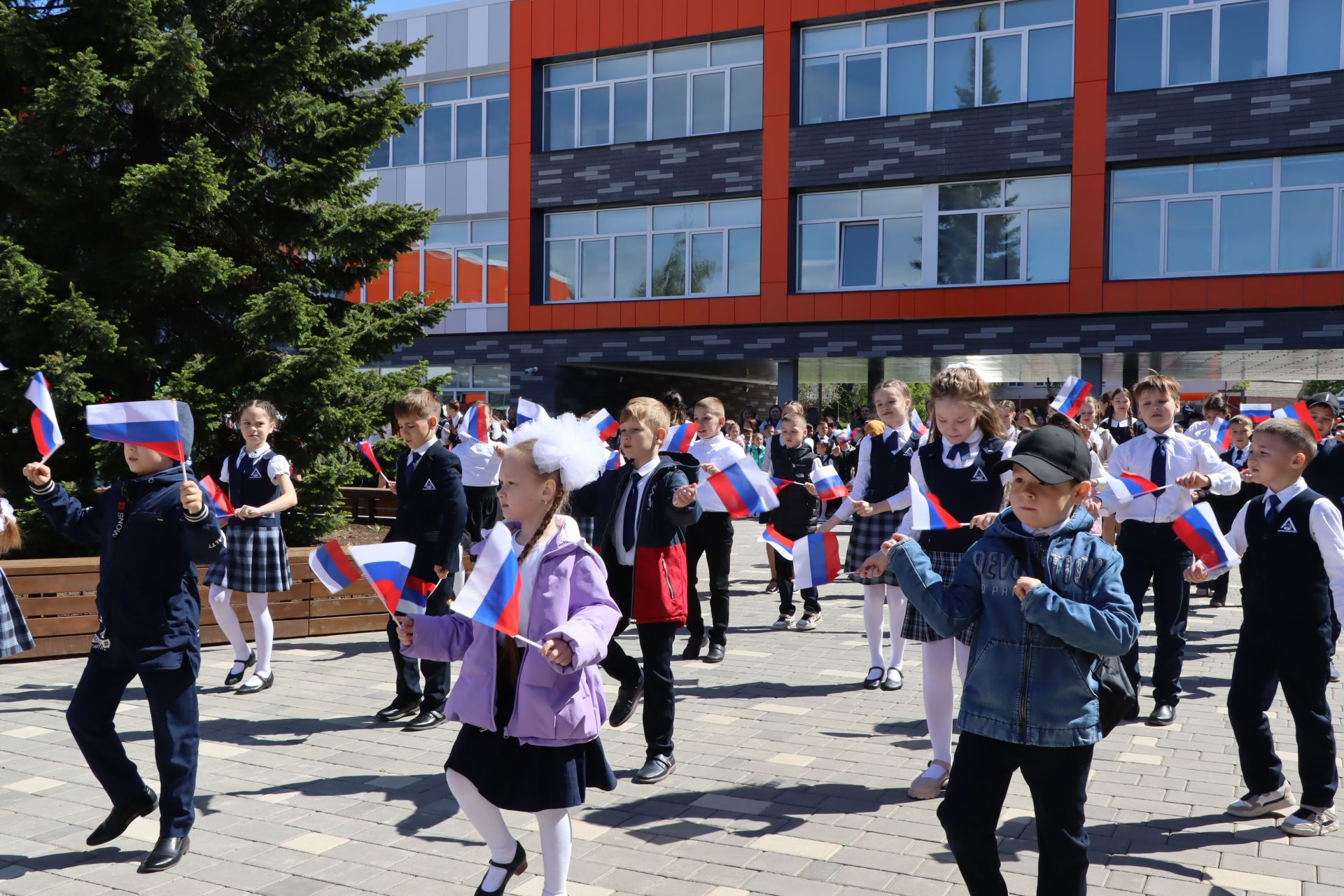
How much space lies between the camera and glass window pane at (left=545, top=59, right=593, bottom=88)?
88.6ft

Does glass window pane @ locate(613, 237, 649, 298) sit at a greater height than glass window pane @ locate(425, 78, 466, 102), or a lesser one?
lesser

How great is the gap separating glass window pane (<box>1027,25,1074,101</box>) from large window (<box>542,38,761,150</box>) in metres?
5.87

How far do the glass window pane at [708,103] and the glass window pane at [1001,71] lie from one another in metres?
5.78

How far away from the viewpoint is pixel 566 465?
3.68 metres

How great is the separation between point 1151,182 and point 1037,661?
2144 cm

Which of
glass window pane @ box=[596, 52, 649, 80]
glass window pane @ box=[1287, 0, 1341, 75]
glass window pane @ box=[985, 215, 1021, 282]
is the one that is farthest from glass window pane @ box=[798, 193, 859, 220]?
glass window pane @ box=[1287, 0, 1341, 75]

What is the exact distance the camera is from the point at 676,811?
5.05 m

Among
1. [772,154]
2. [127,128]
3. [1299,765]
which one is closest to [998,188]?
[772,154]

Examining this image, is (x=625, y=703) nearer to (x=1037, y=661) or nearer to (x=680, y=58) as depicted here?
(x=1037, y=661)

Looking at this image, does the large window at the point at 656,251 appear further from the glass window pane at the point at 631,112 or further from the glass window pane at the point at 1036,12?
the glass window pane at the point at 1036,12

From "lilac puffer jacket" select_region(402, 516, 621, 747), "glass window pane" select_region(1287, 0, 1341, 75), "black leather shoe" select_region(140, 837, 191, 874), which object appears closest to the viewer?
"lilac puffer jacket" select_region(402, 516, 621, 747)

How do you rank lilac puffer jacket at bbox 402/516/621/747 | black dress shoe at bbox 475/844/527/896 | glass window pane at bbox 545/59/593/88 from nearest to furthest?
lilac puffer jacket at bbox 402/516/621/747, black dress shoe at bbox 475/844/527/896, glass window pane at bbox 545/59/593/88

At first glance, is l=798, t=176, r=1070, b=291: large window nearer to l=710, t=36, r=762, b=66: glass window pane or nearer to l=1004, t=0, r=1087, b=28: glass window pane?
l=1004, t=0, r=1087, b=28: glass window pane

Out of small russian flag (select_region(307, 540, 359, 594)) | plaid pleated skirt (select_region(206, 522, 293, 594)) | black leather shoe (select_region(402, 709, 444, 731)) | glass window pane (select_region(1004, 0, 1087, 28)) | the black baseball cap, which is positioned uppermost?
glass window pane (select_region(1004, 0, 1087, 28))
